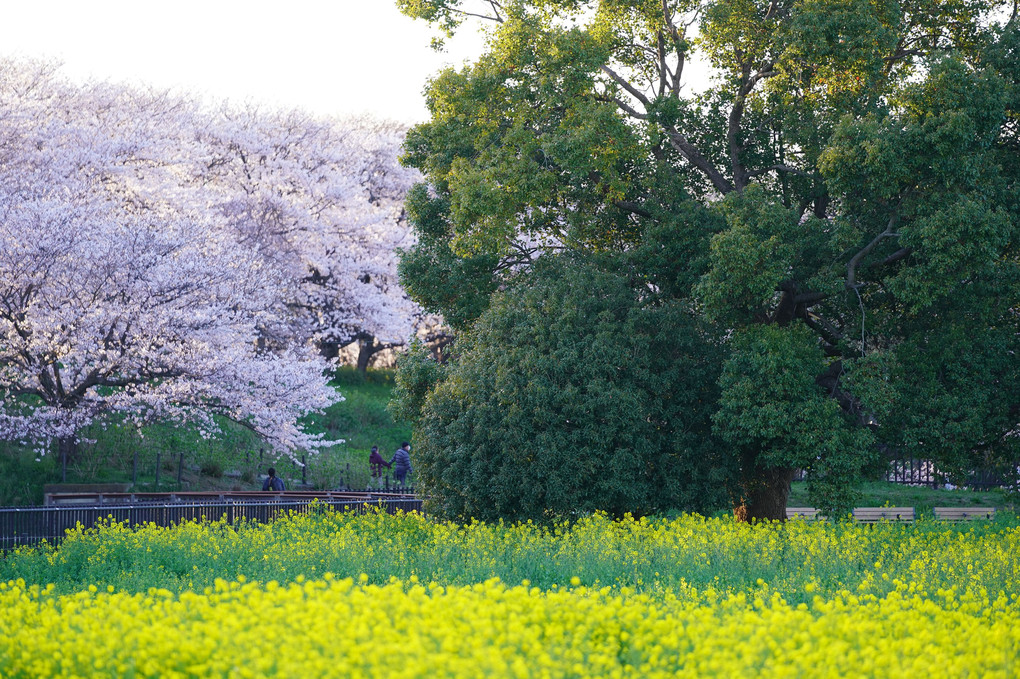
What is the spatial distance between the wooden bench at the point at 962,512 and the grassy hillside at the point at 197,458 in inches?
615

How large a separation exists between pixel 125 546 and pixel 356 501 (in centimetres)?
712

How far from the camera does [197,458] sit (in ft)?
94.8

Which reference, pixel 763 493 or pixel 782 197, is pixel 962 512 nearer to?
pixel 763 493

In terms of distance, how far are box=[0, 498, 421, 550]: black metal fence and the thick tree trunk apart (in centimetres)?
647

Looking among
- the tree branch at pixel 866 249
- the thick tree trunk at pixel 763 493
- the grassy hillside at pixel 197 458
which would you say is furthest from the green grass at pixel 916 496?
the grassy hillside at pixel 197 458

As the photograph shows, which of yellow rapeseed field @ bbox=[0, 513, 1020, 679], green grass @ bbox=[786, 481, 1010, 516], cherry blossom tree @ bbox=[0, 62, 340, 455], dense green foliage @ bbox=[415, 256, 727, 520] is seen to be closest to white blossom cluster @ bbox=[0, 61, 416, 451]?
cherry blossom tree @ bbox=[0, 62, 340, 455]

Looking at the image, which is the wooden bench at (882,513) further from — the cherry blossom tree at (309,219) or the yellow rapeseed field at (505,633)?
the cherry blossom tree at (309,219)

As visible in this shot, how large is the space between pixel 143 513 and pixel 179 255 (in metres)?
9.13

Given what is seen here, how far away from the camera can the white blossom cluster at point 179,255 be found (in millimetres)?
23469

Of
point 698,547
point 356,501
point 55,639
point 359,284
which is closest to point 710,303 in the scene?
point 698,547

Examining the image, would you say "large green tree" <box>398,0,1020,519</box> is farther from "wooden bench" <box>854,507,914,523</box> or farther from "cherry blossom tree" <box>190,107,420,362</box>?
"cherry blossom tree" <box>190,107,420,362</box>

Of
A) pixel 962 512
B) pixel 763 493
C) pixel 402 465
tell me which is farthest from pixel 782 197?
pixel 402 465

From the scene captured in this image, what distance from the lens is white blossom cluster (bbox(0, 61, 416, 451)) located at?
23.5 meters

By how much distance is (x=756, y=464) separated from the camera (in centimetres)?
1692
